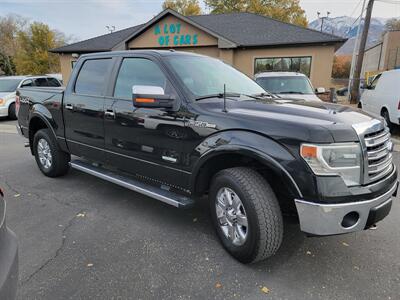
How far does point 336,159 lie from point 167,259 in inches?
68.0

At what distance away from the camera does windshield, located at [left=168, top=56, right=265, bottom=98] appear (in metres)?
3.35

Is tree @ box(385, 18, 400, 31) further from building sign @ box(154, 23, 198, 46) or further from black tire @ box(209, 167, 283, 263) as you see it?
black tire @ box(209, 167, 283, 263)

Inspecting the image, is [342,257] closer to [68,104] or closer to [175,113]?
[175,113]

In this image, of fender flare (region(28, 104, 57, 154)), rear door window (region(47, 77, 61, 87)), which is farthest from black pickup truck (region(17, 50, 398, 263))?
rear door window (region(47, 77, 61, 87))

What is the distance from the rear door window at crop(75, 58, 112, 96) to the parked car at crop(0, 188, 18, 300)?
2.39m

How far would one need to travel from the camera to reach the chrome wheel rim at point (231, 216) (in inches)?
111

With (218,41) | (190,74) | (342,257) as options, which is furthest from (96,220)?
(218,41)

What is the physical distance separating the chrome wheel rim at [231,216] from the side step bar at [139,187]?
0.33 m

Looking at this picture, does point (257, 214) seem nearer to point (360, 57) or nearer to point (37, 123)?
point (37, 123)

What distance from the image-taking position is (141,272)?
2.73 m

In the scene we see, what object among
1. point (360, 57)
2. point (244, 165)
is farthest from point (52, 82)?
point (360, 57)

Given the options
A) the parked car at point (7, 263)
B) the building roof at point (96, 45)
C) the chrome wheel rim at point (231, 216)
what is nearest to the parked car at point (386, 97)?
the chrome wheel rim at point (231, 216)

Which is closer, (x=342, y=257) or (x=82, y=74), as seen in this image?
(x=342, y=257)

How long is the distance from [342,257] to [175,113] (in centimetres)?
211
